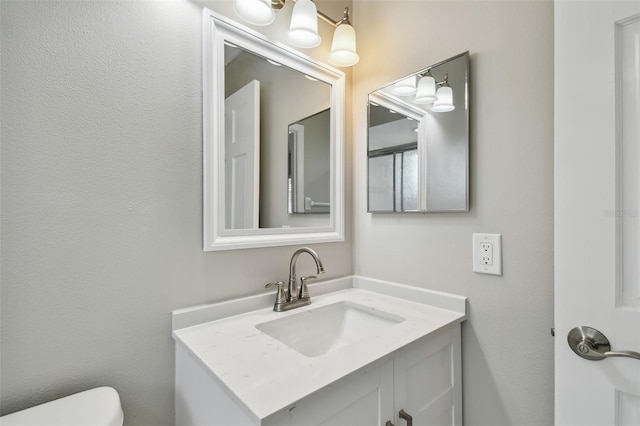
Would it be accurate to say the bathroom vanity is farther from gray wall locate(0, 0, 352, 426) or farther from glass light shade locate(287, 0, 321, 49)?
glass light shade locate(287, 0, 321, 49)

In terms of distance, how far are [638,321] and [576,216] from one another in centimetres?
24

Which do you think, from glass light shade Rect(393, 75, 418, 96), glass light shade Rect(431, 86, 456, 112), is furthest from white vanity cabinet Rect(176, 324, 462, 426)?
glass light shade Rect(393, 75, 418, 96)

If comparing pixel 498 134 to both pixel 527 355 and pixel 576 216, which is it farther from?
pixel 527 355

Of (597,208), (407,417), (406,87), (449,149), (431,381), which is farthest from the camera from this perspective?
(406,87)

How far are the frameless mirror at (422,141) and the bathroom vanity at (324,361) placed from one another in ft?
1.22

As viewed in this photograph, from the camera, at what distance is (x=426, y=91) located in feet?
3.62

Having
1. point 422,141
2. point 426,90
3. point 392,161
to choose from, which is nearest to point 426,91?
point 426,90

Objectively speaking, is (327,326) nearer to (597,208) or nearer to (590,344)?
(590,344)

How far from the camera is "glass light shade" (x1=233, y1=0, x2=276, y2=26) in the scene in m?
0.95

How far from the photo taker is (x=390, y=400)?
2.50 ft

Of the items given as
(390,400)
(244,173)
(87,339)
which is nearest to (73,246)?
(87,339)

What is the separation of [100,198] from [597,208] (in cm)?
123

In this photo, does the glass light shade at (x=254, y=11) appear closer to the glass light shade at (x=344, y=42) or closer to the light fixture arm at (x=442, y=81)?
the glass light shade at (x=344, y=42)

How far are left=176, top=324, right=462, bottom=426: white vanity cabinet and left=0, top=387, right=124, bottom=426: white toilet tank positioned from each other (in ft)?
0.61
